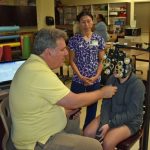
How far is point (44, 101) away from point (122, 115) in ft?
2.24

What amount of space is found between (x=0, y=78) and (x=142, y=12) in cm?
670

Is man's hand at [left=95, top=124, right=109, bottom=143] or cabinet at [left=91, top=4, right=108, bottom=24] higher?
cabinet at [left=91, top=4, right=108, bottom=24]

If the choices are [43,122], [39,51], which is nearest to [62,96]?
[43,122]

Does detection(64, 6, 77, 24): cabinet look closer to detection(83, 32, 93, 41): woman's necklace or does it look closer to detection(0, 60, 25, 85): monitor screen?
detection(83, 32, 93, 41): woman's necklace

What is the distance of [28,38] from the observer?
Result: 2945 mm

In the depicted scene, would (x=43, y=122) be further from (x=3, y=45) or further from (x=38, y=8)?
(x=38, y=8)

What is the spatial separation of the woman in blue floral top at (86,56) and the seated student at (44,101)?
41.7 inches

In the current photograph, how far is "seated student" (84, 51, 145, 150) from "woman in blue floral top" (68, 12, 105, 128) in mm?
689

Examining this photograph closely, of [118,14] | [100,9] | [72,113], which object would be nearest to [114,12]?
[118,14]

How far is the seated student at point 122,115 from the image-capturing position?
1.98 metres

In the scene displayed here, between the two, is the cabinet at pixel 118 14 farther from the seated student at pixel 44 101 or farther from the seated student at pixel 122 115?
the seated student at pixel 44 101

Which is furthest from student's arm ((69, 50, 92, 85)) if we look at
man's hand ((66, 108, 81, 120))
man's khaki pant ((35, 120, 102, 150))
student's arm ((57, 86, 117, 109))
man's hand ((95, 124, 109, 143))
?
man's khaki pant ((35, 120, 102, 150))

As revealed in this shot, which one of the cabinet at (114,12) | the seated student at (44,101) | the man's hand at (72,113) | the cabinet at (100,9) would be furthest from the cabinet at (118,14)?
the seated student at (44,101)

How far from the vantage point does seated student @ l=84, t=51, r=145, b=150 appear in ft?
6.50
